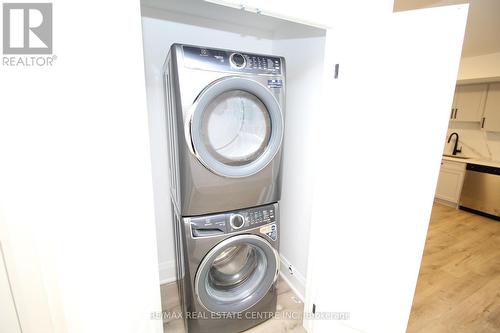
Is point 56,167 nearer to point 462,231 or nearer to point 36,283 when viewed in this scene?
point 36,283

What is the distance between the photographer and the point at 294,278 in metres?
1.91

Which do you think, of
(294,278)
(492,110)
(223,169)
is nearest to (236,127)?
(223,169)

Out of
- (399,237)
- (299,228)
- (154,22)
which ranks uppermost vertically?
(154,22)

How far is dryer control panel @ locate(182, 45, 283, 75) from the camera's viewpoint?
107 cm

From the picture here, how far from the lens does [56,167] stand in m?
0.70

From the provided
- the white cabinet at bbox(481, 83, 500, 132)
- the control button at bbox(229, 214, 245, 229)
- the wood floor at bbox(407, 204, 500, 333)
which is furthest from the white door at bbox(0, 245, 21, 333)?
the white cabinet at bbox(481, 83, 500, 132)

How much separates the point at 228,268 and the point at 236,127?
955mm

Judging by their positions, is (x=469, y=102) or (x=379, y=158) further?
(x=469, y=102)

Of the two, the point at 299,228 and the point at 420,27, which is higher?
the point at 420,27

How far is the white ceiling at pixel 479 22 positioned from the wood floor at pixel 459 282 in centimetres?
247

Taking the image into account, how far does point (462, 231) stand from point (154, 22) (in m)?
4.18

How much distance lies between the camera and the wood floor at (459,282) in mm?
1634

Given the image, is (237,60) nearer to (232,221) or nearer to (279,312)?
(232,221)

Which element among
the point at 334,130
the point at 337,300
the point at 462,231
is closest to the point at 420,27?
the point at 334,130
